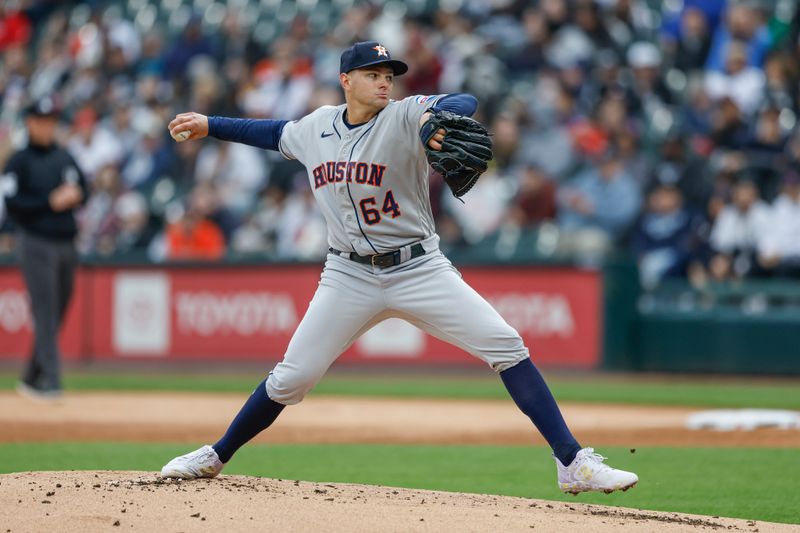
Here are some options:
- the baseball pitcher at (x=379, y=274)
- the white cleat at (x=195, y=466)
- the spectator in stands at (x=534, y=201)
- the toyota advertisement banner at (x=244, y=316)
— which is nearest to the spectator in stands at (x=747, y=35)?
the spectator in stands at (x=534, y=201)

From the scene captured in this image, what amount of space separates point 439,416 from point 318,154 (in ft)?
16.1

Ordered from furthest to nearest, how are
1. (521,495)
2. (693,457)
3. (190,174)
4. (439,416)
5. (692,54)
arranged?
(190,174), (692,54), (439,416), (693,457), (521,495)

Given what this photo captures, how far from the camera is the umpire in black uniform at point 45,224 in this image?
1025 centimetres

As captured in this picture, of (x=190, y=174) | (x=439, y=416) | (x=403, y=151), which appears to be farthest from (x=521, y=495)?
(x=190, y=174)

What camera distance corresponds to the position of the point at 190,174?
16.5 m

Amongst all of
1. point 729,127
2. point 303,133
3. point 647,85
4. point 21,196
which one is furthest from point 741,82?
Answer: point 303,133

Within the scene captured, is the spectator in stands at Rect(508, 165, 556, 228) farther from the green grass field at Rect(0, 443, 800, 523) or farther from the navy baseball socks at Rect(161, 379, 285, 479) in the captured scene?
the navy baseball socks at Rect(161, 379, 285, 479)

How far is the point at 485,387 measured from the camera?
12.4m

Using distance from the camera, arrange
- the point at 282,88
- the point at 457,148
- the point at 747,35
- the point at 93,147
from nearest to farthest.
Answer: the point at 457,148 < the point at 747,35 < the point at 282,88 < the point at 93,147

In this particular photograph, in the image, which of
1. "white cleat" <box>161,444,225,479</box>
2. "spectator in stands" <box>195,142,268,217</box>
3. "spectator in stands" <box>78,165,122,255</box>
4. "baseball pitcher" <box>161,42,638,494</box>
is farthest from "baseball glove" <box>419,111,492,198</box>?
"spectator in stands" <box>78,165,122,255</box>

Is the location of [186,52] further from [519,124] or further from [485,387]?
[485,387]

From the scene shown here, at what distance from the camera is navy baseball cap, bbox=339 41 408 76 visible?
548cm

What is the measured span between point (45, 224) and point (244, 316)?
428 centimetres

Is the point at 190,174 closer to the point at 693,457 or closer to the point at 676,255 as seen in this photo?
the point at 676,255
